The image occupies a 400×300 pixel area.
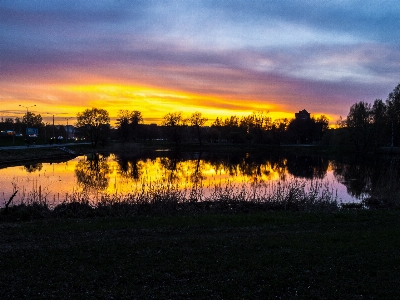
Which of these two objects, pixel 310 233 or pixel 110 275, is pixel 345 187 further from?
pixel 110 275

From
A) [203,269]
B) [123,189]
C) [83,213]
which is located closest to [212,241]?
[203,269]

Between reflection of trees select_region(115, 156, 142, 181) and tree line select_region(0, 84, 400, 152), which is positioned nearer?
reflection of trees select_region(115, 156, 142, 181)

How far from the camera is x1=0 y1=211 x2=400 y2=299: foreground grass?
6.09 m

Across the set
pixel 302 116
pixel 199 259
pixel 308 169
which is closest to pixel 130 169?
pixel 308 169

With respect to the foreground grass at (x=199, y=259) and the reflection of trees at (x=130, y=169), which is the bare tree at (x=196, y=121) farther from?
the foreground grass at (x=199, y=259)

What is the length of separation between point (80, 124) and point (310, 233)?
87595 millimetres

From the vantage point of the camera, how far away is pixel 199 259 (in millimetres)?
7617

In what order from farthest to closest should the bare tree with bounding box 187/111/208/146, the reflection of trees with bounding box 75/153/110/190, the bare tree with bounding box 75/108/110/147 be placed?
the bare tree with bounding box 187/111/208/146, the bare tree with bounding box 75/108/110/147, the reflection of trees with bounding box 75/153/110/190

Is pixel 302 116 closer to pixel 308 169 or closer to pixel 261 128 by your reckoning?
pixel 261 128

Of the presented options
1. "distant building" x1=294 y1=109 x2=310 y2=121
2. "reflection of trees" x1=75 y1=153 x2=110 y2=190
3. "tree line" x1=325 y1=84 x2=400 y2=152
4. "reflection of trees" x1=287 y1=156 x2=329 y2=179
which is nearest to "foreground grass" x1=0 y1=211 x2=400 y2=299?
"reflection of trees" x1=75 y1=153 x2=110 y2=190

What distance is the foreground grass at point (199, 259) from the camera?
6.09m

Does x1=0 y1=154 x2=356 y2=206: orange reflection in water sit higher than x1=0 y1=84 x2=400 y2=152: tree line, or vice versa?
x1=0 y1=84 x2=400 y2=152: tree line

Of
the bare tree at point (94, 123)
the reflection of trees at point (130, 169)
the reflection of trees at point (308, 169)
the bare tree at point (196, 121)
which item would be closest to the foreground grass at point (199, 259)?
the reflection of trees at point (130, 169)

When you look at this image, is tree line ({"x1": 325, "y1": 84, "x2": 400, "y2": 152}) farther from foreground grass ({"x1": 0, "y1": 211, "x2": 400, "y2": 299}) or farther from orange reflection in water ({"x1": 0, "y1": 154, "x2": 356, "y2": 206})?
foreground grass ({"x1": 0, "y1": 211, "x2": 400, "y2": 299})
